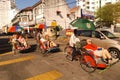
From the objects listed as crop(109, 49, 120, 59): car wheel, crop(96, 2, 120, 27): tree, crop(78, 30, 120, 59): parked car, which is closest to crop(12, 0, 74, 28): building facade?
crop(96, 2, 120, 27): tree

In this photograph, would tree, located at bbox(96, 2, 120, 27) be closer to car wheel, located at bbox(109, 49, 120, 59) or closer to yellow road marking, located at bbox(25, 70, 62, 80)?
car wheel, located at bbox(109, 49, 120, 59)

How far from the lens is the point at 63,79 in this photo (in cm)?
778

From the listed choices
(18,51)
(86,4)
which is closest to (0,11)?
(86,4)

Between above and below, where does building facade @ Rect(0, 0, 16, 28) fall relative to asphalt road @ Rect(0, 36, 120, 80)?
above

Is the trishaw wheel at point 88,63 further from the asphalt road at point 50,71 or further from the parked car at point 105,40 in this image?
the parked car at point 105,40

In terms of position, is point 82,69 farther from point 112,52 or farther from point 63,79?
point 112,52

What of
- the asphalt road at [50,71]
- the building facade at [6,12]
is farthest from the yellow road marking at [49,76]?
the building facade at [6,12]

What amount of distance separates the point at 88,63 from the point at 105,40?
3.23 metres

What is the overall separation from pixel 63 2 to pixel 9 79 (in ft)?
119

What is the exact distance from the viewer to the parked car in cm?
1083

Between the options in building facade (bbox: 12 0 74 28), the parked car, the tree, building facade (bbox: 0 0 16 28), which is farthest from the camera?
building facade (bbox: 0 0 16 28)

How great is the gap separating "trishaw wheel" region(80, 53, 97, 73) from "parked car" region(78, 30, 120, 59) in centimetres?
281

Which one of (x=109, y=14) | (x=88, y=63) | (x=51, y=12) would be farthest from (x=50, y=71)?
(x=109, y=14)

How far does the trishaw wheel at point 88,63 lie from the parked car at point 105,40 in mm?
2812
